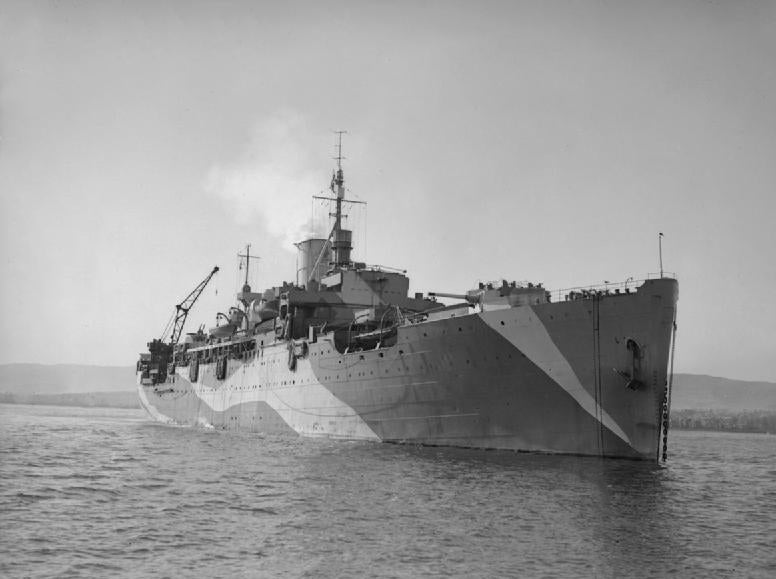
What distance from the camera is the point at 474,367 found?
75.4 ft

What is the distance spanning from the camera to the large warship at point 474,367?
67.7 feet

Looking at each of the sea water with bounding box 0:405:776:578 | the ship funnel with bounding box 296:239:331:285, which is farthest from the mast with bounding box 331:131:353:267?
the sea water with bounding box 0:405:776:578

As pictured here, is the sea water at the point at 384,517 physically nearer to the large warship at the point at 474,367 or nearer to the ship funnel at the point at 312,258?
the large warship at the point at 474,367

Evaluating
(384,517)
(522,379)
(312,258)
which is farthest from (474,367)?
(312,258)

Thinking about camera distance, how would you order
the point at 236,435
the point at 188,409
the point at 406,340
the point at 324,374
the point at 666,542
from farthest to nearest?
1. the point at 188,409
2. the point at 236,435
3. the point at 324,374
4. the point at 406,340
5. the point at 666,542

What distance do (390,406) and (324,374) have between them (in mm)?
4491

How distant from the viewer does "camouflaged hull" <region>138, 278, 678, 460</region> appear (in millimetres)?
20562

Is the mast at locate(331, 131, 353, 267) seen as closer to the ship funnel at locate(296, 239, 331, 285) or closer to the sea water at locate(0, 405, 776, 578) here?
the ship funnel at locate(296, 239, 331, 285)

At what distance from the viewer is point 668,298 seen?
67.8 feet

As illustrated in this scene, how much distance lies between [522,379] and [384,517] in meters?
10.1

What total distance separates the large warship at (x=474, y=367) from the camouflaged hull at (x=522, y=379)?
34 millimetres

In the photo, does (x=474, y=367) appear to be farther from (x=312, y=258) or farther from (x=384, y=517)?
(x=312, y=258)

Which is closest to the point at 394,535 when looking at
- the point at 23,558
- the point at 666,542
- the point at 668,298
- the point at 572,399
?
the point at 666,542

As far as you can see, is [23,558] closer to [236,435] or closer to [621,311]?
[621,311]
